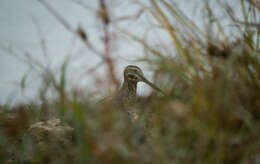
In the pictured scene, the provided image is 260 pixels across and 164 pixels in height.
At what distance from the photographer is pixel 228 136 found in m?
1.28

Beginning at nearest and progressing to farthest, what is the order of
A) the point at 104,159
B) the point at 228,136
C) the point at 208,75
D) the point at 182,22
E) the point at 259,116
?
the point at 104,159 → the point at 228,136 → the point at 259,116 → the point at 208,75 → the point at 182,22

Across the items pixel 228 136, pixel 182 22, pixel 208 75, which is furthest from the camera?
pixel 182 22

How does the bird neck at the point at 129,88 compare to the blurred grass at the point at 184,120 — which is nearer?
the blurred grass at the point at 184,120

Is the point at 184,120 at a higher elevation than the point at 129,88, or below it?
below

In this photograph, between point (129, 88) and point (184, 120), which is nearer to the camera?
point (184, 120)

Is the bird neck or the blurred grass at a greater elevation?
Answer: the bird neck

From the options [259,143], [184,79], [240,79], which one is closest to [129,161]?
[259,143]

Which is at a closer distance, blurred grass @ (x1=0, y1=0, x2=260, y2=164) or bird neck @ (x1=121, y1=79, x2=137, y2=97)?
blurred grass @ (x1=0, y1=0, x2=260, y2=164)

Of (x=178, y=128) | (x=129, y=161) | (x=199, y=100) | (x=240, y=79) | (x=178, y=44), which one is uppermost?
(x=178, y=44)

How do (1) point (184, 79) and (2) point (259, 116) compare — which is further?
(1) point (184, 79)

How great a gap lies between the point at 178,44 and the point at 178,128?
2.25 feet

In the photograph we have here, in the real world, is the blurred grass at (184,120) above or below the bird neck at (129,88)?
below

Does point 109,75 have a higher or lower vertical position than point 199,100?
higher

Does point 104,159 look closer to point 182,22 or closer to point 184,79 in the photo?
point 184,79
